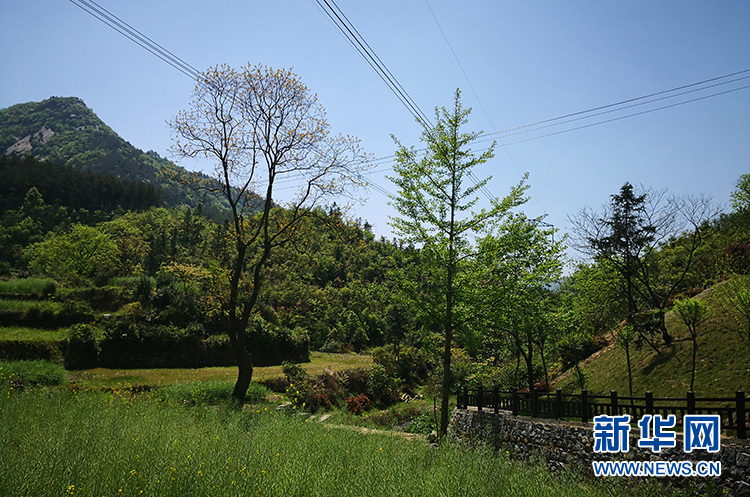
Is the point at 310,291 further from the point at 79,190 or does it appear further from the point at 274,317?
the point at 79,190

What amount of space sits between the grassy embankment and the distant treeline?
82964mm

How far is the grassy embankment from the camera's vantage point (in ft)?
42.9

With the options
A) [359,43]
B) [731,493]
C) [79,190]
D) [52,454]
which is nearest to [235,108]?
[359,43]

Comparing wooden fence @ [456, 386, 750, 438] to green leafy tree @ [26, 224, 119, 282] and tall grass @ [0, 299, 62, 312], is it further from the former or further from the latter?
green leafy tree @ [26, 224, 119, 282]

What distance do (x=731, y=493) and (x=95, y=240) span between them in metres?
47.6

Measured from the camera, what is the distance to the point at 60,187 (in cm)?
7262

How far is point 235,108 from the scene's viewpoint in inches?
566

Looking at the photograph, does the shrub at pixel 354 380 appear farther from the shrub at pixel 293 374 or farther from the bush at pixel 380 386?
the shrub at pixel 293 374

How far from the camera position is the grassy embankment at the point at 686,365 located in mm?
13070

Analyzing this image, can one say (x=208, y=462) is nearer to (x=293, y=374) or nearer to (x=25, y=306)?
(x=293, y=374)

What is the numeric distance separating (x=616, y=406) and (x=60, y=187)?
297 ft

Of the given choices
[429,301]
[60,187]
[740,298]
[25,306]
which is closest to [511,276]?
[429,301]

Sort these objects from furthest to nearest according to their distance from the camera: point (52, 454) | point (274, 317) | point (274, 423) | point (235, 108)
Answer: point (274, 317), point (235, 108), point (274, 423), point (52, 454)

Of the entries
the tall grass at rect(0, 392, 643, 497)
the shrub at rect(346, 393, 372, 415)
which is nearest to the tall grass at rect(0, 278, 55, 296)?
the shrub at rect(346, 393, 372, 415)
